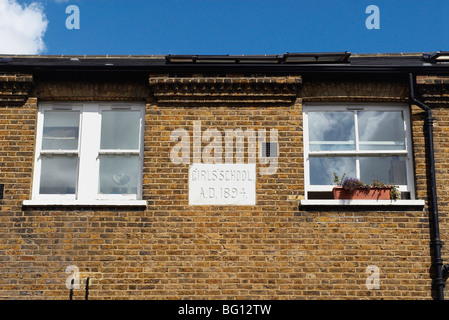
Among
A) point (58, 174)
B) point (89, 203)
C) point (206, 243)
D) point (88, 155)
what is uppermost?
point (88, 155)

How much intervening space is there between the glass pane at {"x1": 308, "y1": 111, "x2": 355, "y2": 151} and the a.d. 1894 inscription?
122 cm

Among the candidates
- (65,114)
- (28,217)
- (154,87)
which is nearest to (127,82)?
(154,87)

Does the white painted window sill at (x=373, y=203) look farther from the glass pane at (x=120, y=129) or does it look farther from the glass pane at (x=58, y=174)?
the glass pane at (x=58, y=174)

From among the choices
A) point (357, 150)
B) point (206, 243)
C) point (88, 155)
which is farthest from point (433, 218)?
point (88, 155)

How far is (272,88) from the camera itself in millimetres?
→ 9797

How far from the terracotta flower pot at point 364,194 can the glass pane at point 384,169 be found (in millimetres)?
291

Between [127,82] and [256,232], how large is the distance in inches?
131

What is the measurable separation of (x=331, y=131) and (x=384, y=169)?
108 cm

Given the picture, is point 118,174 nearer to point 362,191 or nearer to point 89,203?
point 89,203

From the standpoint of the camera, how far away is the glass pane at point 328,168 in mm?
9734

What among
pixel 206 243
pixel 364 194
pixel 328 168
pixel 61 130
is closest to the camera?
pixel 206 243

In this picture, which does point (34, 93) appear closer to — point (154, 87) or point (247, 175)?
point (154, 87)

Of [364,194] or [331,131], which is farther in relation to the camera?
[331,131]

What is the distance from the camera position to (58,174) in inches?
382
